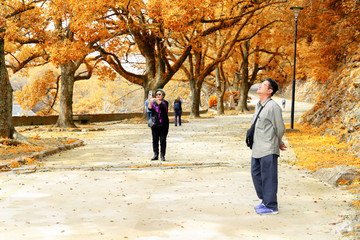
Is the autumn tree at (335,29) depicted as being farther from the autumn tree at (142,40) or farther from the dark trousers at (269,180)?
the dark trousers at (269,180)

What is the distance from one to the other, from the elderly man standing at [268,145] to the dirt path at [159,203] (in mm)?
250

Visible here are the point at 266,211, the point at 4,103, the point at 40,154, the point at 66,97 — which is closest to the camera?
the point at 266,211

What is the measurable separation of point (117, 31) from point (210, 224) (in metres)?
21.6

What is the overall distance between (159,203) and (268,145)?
5.98 ft

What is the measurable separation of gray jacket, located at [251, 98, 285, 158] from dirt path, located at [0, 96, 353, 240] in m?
0.87

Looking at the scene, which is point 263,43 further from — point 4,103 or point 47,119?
point 4,103

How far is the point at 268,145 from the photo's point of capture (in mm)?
5555

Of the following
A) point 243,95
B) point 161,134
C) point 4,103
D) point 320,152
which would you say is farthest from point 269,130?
point 243,95

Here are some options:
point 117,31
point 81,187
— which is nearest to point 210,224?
point 81,187

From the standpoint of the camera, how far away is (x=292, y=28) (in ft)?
86.5

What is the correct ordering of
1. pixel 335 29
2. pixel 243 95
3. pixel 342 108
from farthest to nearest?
1. pixel 243 95
2. pixel 335 29
3. pixel 342 108

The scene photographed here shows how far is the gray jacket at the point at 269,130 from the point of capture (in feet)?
18.2

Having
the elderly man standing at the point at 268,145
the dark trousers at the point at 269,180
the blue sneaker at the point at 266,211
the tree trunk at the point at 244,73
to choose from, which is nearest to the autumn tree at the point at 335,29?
the elderly man standing at the point at 268,145

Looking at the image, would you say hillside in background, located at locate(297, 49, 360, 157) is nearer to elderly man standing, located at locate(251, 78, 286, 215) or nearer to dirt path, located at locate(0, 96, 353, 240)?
dirt path, located at locate(0, 96, 353, 240)
